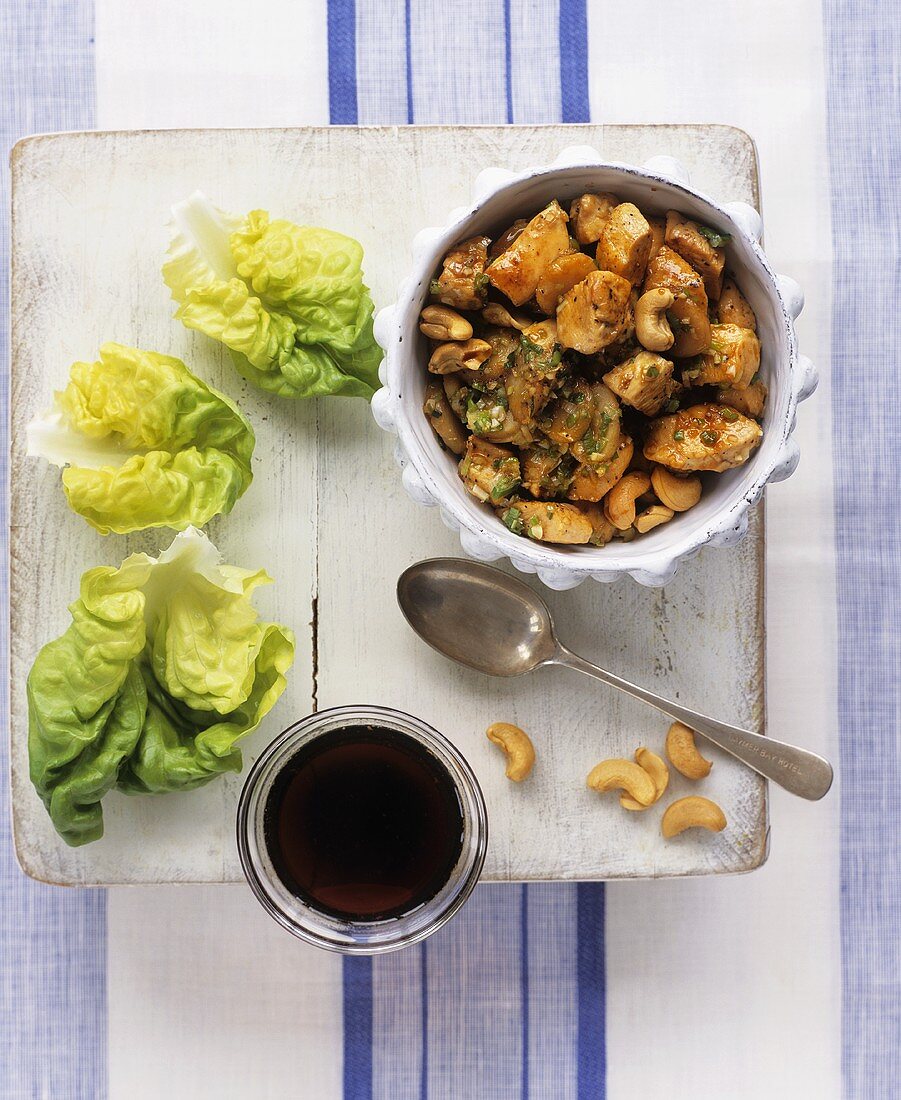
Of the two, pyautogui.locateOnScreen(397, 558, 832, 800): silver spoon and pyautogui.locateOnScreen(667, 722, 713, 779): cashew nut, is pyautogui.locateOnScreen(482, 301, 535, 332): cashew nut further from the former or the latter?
pyautogui.locateOnScreen(667, 722, 713, 779): cashew nut

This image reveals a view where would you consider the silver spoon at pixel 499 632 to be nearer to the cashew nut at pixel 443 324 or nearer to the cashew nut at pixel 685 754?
the cashew nut at pixel 685 754

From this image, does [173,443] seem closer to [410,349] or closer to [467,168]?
[410,349]

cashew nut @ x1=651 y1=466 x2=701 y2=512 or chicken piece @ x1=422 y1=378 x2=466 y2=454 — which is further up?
chicken piece @ x1=422 y1=378 x2=466 y2=454

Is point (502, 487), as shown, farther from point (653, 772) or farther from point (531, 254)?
point (653, 772)

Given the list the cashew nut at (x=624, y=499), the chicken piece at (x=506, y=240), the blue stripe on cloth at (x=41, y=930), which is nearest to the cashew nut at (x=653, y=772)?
the cashew nut at (x=624, y=499)

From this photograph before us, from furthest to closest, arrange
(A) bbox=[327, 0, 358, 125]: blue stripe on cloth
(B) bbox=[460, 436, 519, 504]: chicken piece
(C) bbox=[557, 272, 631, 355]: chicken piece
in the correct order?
(A) bbox=[327, 0, 358, 125]: blue stripe on cloth
(B) bbox=[460, 436, 519, 504]: chicken piece
(C) bbox=[557, 272, 631, 355]: chicken piece

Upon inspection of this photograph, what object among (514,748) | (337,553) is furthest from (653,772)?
(337,553)

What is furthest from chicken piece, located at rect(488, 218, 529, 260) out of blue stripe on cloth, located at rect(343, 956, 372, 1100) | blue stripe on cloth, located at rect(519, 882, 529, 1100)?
blue stripe on cloth, located at rect(343, 956, 372, 1100)
